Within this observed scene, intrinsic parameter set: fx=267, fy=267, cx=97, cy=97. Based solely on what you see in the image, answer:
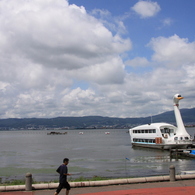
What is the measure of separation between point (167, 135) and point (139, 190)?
1749 inches

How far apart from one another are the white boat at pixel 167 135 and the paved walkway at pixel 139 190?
123ft

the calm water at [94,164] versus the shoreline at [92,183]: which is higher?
the shoreline at [92,183]

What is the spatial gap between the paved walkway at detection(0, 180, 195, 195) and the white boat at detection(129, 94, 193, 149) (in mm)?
37560

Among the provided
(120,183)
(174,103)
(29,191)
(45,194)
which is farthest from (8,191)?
(174,103)

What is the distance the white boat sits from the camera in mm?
53456

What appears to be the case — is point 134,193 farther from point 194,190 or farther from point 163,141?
point 163,141

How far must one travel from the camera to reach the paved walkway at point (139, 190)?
14.3m

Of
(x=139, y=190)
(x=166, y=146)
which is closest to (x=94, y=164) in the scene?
(x=166, y=146)

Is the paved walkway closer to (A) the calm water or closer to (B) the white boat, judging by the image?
(A) the calm water

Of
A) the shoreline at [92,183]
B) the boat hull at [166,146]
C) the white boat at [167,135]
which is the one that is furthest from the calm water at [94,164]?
the shoreline at [92,183]

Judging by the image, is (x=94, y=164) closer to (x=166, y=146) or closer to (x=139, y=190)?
(x=166, y=146)

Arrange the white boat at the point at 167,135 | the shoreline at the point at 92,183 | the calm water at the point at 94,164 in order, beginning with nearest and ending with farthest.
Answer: the shoreline at the point at 92,183 → the calm water at the point at 94,164 → the white boat at the point at 167,135

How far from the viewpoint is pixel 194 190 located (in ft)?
47.9

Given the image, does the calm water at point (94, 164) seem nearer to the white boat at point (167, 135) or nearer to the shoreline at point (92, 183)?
the white boat at point (167, 135)
